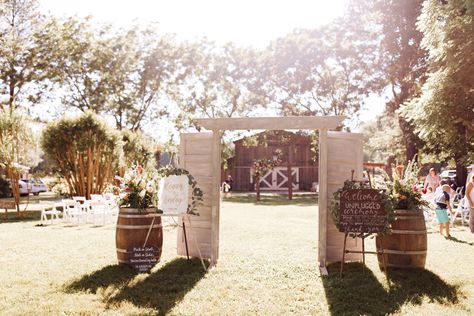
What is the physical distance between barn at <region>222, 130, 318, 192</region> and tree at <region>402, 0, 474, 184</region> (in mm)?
26227

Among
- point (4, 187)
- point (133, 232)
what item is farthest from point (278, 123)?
point (4, 187)

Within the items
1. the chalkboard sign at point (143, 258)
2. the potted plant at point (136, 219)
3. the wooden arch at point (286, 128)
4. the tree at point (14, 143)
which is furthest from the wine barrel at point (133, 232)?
the tree at point (14, 143)

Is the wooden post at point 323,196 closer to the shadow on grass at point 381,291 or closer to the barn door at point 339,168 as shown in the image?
the barn door at point 339,168

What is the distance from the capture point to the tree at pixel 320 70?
33.7 m

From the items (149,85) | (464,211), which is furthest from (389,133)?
(149,85)

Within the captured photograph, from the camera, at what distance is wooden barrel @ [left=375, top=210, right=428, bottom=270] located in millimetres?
7473

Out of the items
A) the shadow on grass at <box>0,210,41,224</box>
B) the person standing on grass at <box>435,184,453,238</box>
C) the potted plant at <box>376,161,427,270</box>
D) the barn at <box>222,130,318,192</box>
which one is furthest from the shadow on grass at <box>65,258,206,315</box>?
the barn at <box>222,130,318,192</box>

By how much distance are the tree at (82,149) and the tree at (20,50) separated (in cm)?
1186

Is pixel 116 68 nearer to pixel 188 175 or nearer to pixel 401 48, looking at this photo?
pixel 401 48

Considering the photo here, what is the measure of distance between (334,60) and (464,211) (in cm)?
2270

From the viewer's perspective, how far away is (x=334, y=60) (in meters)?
35.8

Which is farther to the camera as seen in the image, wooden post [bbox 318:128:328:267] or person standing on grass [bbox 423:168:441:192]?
person standing on grass [bbox 423:168:441:192]

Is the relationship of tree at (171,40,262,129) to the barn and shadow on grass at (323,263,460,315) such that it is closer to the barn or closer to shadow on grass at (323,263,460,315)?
the barn

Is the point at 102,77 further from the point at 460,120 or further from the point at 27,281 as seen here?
the point at 27,281
